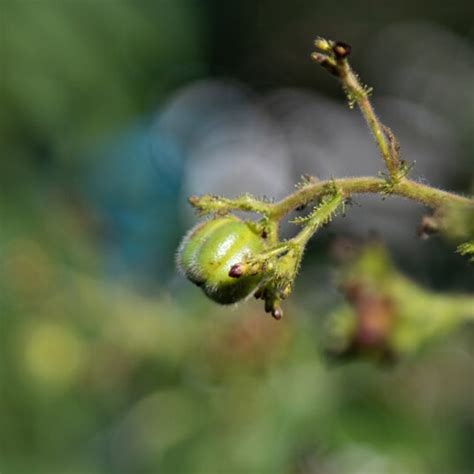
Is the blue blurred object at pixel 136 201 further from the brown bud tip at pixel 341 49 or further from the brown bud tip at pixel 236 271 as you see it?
the brown bud tip at pixel 341 49

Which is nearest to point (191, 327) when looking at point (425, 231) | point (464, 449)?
point (464, 449)

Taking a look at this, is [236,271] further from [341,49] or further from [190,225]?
[190,225]

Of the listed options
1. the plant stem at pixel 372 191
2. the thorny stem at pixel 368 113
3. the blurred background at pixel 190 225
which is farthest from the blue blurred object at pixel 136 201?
the thorny stem at pixel 368 113

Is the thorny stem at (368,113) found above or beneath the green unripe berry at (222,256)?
above

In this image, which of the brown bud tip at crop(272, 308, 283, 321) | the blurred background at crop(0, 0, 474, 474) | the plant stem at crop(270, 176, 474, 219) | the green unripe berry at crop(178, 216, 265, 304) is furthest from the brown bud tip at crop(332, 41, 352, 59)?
the blurred background at crop(0, 0, 474, 474)

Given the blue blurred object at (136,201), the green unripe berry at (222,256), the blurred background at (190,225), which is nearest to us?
the green unripe berry at (222,256)

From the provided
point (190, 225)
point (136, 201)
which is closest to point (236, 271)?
point (190, 225)
